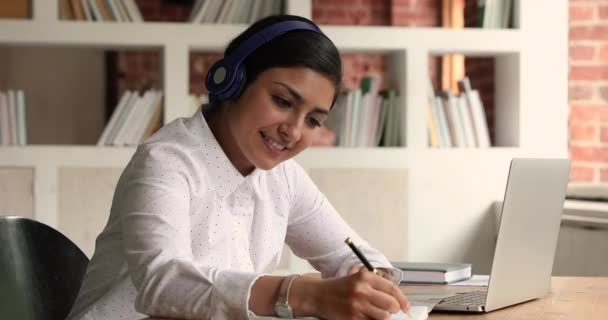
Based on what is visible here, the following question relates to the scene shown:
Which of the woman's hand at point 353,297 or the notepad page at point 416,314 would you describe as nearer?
the woman's hand at point 353,297

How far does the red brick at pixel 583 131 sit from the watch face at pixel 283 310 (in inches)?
122

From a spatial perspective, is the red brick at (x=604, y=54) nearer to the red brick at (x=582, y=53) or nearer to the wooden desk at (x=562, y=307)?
the red brick at (x=582, y=53)

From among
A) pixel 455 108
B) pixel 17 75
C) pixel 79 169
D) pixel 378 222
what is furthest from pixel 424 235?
pixel 17 75

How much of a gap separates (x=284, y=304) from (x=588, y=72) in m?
3.18

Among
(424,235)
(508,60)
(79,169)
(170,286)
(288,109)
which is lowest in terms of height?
(424,235)

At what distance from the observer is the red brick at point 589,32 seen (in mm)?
4121

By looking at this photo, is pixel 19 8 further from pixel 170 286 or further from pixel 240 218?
pixel 170 286

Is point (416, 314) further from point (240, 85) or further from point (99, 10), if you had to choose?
point (99, 10)

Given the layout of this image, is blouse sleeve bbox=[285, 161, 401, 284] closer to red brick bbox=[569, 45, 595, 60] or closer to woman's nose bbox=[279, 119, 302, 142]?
woman's nose bbox=[279, 119, 302, 142]

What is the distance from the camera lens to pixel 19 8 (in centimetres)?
363

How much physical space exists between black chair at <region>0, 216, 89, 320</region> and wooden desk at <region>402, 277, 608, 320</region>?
651mm

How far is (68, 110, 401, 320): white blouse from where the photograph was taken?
4.31ft

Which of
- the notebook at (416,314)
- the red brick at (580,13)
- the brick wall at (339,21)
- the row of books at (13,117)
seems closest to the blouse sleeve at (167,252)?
the notebook at (416,314)

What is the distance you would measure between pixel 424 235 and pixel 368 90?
2.08 feet
